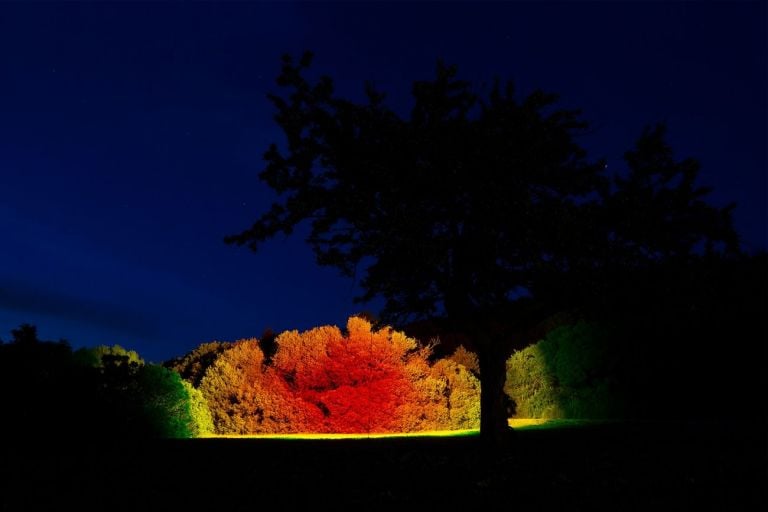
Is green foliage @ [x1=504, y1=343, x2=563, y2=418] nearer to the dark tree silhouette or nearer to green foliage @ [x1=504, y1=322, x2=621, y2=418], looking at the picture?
green foliage @ [x1=504, y1=322, x2=621, y2=418]

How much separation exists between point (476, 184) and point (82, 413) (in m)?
11.2

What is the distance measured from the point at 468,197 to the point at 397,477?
6.48 m

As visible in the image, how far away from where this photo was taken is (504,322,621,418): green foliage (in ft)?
78.8

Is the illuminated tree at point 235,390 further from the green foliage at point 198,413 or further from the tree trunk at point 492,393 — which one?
the tree trunk at point 492,393

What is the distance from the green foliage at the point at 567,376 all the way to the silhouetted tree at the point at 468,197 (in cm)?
1045

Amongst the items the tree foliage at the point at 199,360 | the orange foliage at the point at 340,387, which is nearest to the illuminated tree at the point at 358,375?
the orange foliage at the point at 340,387

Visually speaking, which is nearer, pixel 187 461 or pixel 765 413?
pixel 187 461

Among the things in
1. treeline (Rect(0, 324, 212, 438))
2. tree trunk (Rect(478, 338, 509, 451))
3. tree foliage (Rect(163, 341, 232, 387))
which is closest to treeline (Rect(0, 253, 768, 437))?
treeline (Rect(0, 324, 212, 438))

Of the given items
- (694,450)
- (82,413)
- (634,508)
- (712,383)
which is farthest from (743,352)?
(82,413)

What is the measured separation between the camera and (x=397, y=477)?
358 inches

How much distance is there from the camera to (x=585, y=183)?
14.4 metres

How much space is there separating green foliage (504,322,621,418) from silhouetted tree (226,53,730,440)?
10.4 meters

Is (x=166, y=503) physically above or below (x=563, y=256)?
below

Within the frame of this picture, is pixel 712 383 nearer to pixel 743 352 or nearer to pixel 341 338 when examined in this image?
pixel 743 352
